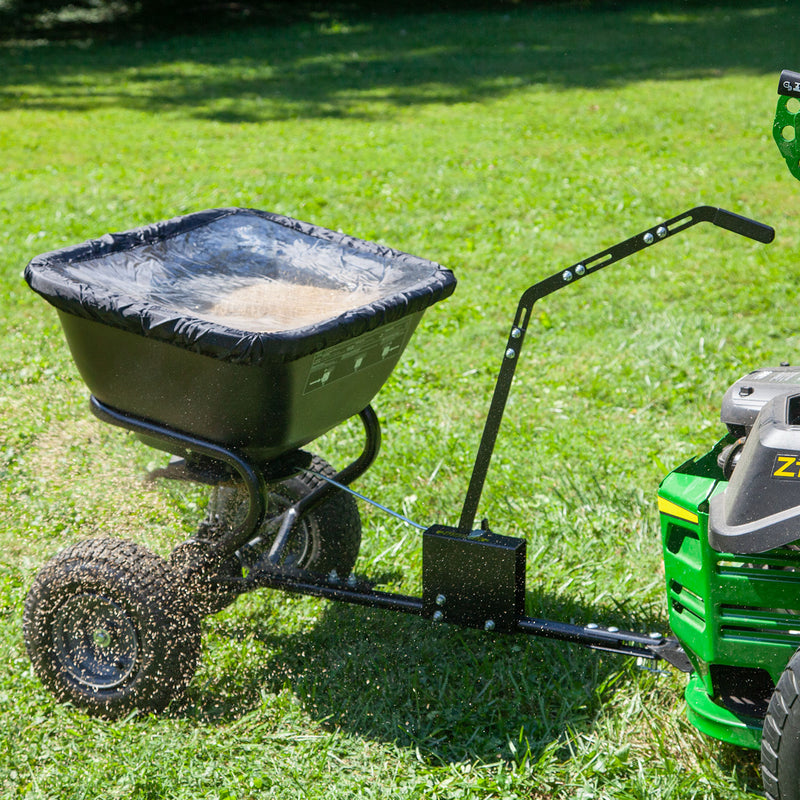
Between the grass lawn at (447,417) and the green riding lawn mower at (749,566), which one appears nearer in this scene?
the green riding lawn mower at (749,566)

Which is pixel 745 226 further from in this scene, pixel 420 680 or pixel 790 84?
pixel 420 680

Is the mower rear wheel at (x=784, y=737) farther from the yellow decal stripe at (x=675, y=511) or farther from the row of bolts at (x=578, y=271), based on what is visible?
the row of bolts at (x=578, y=271)

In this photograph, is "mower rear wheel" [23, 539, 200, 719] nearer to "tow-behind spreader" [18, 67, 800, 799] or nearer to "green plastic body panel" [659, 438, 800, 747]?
"tow-behind spreader" [18, 67, 800, 799]

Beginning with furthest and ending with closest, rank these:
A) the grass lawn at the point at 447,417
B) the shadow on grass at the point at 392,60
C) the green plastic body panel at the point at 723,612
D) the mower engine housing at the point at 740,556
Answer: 1. the shadow on grass at the point at 392,60
2. the grass lawn at the point at 447,417
3. the green plastic body panel at the point at 723,612
4. the mower engine housing at the point at 740,556

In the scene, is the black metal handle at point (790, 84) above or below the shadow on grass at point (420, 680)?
above

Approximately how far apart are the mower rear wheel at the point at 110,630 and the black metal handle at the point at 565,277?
2.56ft

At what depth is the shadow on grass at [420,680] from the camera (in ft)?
8.30

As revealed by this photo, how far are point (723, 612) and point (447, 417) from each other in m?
2.20

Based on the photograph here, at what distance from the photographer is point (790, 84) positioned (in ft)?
6.46

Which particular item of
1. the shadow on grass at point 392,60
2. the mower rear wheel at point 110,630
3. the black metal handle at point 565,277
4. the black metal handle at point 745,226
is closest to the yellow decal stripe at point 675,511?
the black metal handle at point 565,277

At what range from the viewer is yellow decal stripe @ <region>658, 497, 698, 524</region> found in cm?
214

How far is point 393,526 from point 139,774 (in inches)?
51.0

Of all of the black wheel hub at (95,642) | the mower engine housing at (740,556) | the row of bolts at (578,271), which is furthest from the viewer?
the black wheel hub at (95,642)

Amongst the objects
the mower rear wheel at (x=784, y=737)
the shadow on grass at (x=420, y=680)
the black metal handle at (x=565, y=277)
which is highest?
the black metal handle at (x=565, y=277)
